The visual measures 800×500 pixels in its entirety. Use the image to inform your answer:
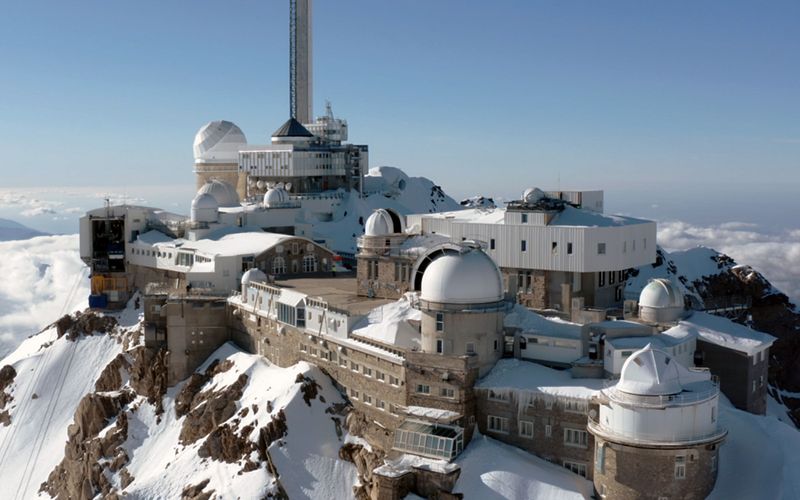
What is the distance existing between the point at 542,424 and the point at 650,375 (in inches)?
297

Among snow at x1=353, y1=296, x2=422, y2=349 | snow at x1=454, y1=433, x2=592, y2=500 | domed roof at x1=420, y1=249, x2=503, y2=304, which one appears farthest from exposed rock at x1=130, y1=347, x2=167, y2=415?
snow at x1=454, y1=433, x2=592, y2=500

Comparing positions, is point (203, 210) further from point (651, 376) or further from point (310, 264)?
point (651, 376)

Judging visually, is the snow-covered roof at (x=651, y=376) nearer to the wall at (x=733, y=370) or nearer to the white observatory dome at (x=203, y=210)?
the wall at (x=733, y=370)

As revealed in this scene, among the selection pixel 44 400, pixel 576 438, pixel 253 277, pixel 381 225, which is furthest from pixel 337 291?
pixel 44 400

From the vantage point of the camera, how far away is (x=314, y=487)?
5462 cm

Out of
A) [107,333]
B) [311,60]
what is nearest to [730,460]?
[107,333]

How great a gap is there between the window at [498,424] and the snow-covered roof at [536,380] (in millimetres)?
1728

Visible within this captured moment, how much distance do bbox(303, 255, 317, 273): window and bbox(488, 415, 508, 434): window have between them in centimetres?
3529

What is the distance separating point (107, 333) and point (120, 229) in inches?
519

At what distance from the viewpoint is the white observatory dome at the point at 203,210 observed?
3583 inches

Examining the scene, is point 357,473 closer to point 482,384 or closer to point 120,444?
point 482,384

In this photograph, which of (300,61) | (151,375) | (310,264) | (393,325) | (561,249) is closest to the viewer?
(393,325)

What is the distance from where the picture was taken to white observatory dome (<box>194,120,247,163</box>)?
126125 millimetres

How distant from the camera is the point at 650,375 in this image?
143ft
